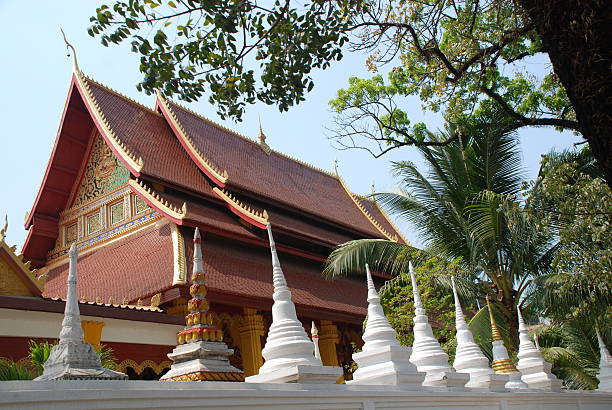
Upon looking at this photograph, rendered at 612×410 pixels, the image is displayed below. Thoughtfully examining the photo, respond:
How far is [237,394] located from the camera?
3285 millimetres

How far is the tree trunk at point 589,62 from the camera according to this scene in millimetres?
3459

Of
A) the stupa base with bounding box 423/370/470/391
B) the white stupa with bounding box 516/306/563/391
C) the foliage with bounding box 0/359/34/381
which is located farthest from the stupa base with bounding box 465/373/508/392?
the foliage with bounding box 0/359/34/381

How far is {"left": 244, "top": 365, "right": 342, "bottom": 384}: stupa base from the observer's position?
378cm

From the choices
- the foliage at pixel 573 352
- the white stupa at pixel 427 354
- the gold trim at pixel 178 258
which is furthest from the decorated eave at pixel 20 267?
the foliage at pixel 573 352

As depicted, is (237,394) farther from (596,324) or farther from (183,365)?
(596,324)

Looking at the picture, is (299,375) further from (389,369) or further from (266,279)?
(266,279)

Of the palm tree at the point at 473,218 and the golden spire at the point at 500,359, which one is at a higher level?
the palm tree at the point at 473,218

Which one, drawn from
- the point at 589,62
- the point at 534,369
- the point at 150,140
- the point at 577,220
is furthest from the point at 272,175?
the point at 589,62

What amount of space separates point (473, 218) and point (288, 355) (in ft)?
29.0

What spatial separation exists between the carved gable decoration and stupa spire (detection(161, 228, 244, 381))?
10035 millimetres

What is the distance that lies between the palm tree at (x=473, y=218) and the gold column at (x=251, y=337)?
2.13 m

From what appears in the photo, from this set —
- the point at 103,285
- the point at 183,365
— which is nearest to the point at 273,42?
the point at 183,365

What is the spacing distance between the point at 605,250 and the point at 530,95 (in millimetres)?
3069

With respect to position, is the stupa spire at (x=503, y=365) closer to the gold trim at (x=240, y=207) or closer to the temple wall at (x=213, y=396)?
the temple wall at (x=213, y=396)
